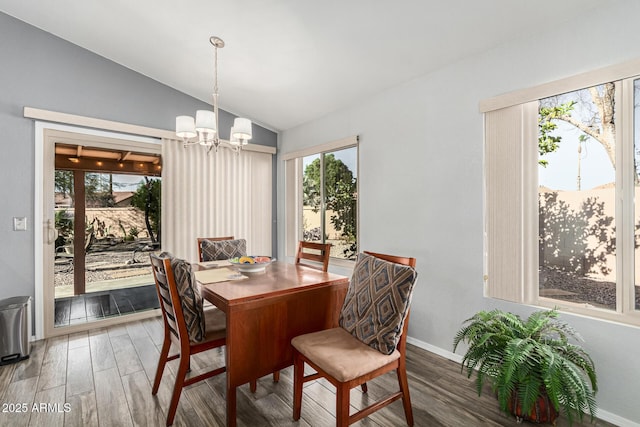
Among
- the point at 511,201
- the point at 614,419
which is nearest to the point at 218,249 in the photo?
the point at 511,201

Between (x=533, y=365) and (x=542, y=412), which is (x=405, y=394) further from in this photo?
(x=542, y=412)

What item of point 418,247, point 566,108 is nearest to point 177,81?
point 418,247

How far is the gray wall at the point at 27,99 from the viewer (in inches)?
109

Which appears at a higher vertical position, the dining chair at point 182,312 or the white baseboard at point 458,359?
the dining chair at point 182,312

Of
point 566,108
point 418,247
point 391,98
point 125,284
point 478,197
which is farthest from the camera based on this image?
point 125,284

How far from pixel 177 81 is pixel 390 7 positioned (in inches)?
104

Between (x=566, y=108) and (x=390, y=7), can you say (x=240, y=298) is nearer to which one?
(x=390, y=7)

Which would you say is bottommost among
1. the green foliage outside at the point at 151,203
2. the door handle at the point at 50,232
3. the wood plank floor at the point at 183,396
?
the wood plank floor at the point at 183,396

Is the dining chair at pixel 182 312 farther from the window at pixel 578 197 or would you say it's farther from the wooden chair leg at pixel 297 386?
the window at pixel 578 197

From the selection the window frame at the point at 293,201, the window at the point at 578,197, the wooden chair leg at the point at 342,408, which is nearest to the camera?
the wooden chair leg at the point at 342,408

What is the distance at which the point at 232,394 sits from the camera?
1.63 metres

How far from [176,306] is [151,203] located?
2570mm

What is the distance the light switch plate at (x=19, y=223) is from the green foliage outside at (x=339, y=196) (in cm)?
304

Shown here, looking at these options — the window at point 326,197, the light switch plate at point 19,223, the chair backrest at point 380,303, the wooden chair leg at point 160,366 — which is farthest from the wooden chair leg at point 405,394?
the light switch plate at point 19,223
